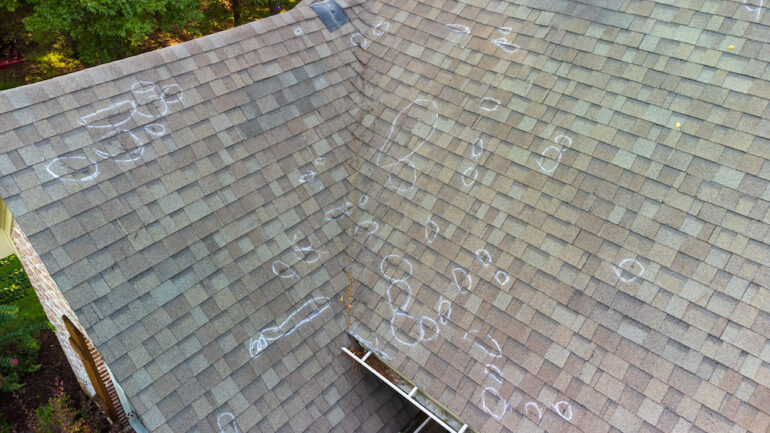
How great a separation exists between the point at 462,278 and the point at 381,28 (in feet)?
13.4

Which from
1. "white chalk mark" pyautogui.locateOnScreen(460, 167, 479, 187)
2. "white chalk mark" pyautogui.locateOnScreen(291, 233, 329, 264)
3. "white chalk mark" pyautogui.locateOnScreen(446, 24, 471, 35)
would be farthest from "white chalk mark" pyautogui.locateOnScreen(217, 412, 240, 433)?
"white chalk mark" pyautogui.locateOnScreen(446, 24, 471, 35)

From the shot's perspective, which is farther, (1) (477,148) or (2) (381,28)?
(2) (381,28)

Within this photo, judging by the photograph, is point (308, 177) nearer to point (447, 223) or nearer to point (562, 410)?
point (447, 223)

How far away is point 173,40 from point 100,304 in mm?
16179

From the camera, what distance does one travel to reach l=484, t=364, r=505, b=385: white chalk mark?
15.9 ft

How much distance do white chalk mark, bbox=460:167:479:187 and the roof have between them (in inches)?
0.6

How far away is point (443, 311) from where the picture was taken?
5316 millimetres

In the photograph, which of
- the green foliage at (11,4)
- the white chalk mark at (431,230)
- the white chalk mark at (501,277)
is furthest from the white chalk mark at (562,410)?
the green foliage at (11,4)

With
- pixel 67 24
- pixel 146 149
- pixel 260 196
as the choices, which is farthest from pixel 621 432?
pixel 67 24

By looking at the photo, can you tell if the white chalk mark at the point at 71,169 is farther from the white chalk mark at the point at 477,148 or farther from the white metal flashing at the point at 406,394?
the white chalk mark at the point at 477,148

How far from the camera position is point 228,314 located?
5.12 meters

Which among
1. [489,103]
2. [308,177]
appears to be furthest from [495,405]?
[489,103]

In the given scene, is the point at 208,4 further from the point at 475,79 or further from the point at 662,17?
the point at 662,17

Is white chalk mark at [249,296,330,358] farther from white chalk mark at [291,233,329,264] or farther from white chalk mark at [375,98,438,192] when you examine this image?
white chalk mark at [375,98,438,192]
